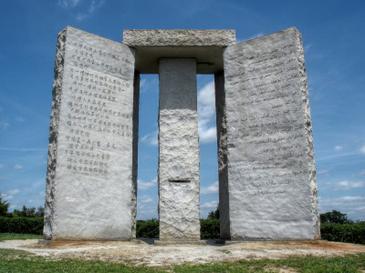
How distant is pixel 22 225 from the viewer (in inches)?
613

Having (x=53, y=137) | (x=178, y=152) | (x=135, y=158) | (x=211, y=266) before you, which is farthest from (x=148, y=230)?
(x=211, y=266)

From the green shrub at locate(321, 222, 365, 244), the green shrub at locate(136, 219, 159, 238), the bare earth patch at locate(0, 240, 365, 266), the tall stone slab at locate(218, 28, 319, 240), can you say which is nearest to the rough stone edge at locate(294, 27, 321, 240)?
the tall stone slab at locate(218, 28, 319, 240)

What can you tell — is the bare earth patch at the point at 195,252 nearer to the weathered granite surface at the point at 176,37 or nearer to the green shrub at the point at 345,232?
the green shrub at the point at 345,232

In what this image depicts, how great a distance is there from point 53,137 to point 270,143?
201 inches

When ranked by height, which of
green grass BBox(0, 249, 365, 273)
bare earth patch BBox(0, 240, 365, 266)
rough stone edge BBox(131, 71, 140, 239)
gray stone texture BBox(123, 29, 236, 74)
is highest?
gray stone texture BBox(123, 29, 236, 74)

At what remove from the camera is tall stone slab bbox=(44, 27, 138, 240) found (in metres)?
9.05

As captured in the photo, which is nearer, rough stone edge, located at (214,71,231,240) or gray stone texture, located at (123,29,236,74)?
rough stone edge, located at (214,71,231,240)

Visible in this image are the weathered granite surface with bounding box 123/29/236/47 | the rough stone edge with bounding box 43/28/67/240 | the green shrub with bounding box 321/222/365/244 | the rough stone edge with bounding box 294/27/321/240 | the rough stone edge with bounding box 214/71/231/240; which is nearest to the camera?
the rough stone edge with bounding box 294/27/321/240

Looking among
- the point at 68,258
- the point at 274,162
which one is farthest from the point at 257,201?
the point at 68,258

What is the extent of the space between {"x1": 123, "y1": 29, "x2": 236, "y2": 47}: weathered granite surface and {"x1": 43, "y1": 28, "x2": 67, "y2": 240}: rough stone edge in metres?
1.81

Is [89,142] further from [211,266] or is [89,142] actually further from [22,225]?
[22,225]

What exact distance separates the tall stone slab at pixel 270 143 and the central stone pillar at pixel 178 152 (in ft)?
4.11

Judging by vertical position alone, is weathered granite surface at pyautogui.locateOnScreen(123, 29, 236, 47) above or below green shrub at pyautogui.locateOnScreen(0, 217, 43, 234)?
above

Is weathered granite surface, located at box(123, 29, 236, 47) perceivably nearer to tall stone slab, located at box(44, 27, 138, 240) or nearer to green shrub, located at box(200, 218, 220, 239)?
tall stone slab, located at box(44, 27, 138, 240)
